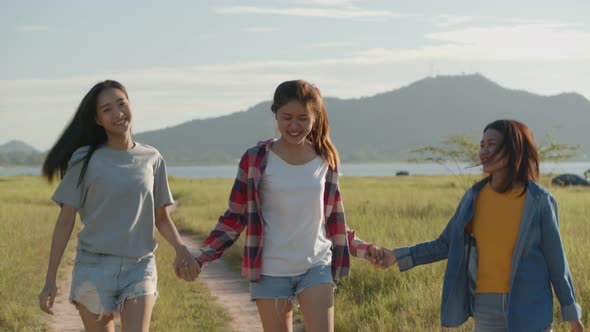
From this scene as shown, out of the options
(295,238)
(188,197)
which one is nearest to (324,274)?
(295,238)

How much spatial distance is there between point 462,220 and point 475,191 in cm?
16

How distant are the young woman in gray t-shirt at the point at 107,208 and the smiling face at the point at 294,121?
72 cm

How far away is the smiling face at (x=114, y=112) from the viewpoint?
454cm

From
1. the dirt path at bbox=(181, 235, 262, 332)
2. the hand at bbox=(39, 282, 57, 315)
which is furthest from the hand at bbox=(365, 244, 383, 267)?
the dirt path at bbox=(181, 235, 262, 332)

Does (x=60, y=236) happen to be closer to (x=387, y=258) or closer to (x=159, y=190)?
(x=159, y=190)

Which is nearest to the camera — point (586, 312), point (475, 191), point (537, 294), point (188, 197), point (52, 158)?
point (537, 294)

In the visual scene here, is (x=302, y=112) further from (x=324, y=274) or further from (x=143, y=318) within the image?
(x=143, y=318)

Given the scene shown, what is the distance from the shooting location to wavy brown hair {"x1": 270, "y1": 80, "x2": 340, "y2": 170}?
4527 millimetres

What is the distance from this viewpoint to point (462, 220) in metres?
4.32

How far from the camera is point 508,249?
414 centimetres

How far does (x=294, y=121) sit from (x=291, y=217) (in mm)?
503

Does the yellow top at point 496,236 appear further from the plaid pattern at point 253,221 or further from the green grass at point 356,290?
the green grass at point 356,290

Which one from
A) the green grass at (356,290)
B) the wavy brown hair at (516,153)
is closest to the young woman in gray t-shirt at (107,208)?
the wavy brown hair at (516,153)

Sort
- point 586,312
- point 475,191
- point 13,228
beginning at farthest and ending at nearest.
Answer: point 13,228, point 586,312, point 475,191
